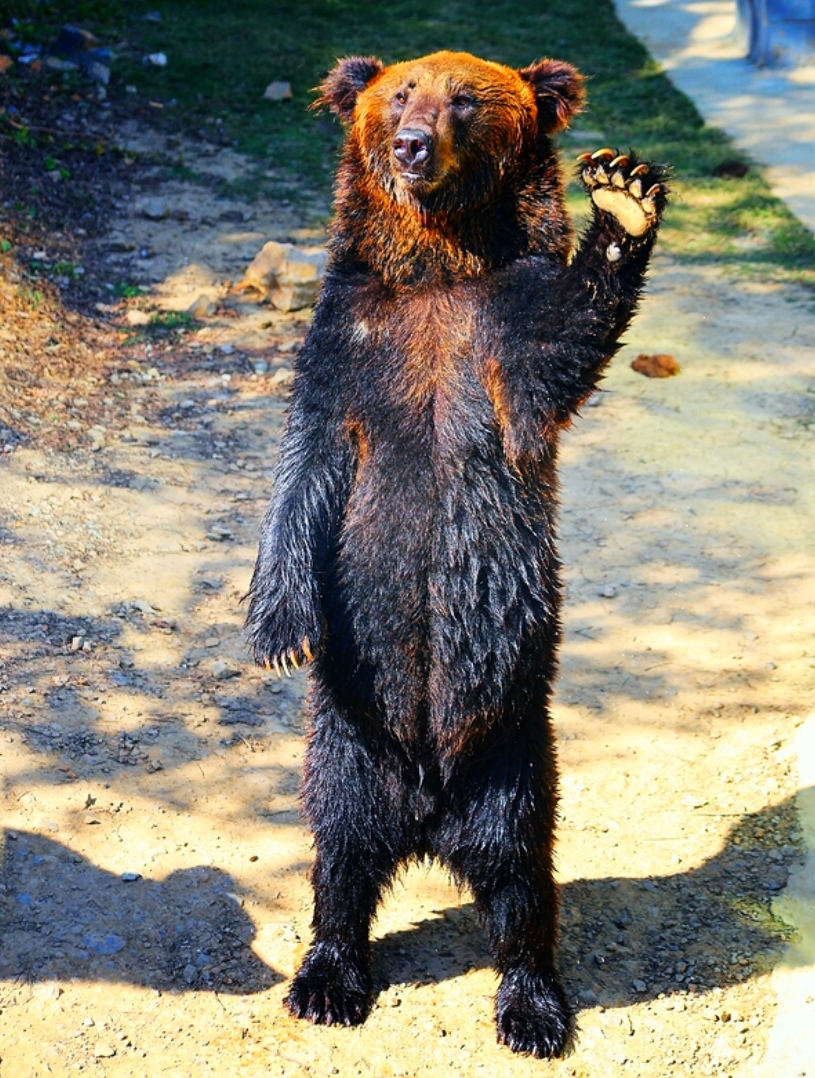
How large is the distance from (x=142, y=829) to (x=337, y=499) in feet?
5.25

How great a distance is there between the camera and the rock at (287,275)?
855 centimetres

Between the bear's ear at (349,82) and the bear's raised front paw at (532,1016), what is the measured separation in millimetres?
2671

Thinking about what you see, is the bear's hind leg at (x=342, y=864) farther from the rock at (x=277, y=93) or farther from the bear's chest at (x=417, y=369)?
the rock at (x=277, y=93)

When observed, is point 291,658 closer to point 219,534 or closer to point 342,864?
point 342,864

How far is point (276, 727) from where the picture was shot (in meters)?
5.33

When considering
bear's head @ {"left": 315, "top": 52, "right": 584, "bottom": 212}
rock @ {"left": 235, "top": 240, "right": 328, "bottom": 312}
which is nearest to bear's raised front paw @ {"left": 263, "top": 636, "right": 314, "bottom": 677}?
bear's head @ {"left": 315, "top": 52, "right": 584, "bottom": 212}

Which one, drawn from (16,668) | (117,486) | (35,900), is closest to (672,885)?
(35,900)

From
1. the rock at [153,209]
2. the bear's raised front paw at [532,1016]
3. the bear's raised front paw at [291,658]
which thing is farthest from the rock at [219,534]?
the rock at [153,209]

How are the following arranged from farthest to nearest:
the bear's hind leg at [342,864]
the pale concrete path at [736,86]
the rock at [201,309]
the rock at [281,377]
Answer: the pale concrete path at [736,86]
the rock at [201,309]
the rock at [281,377]
the bear's hind leg at [342,864]

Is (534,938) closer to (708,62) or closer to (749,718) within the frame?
(749,718)

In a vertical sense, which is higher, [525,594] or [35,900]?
[525,594]

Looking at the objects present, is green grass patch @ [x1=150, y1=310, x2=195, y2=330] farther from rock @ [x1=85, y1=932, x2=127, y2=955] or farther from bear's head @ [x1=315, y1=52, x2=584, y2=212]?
rock @ [x1=85, y1=932, x2=127, y2=955]

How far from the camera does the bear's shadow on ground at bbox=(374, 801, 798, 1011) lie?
→ 4328 millimetres

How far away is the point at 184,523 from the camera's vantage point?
6379 millimetres
